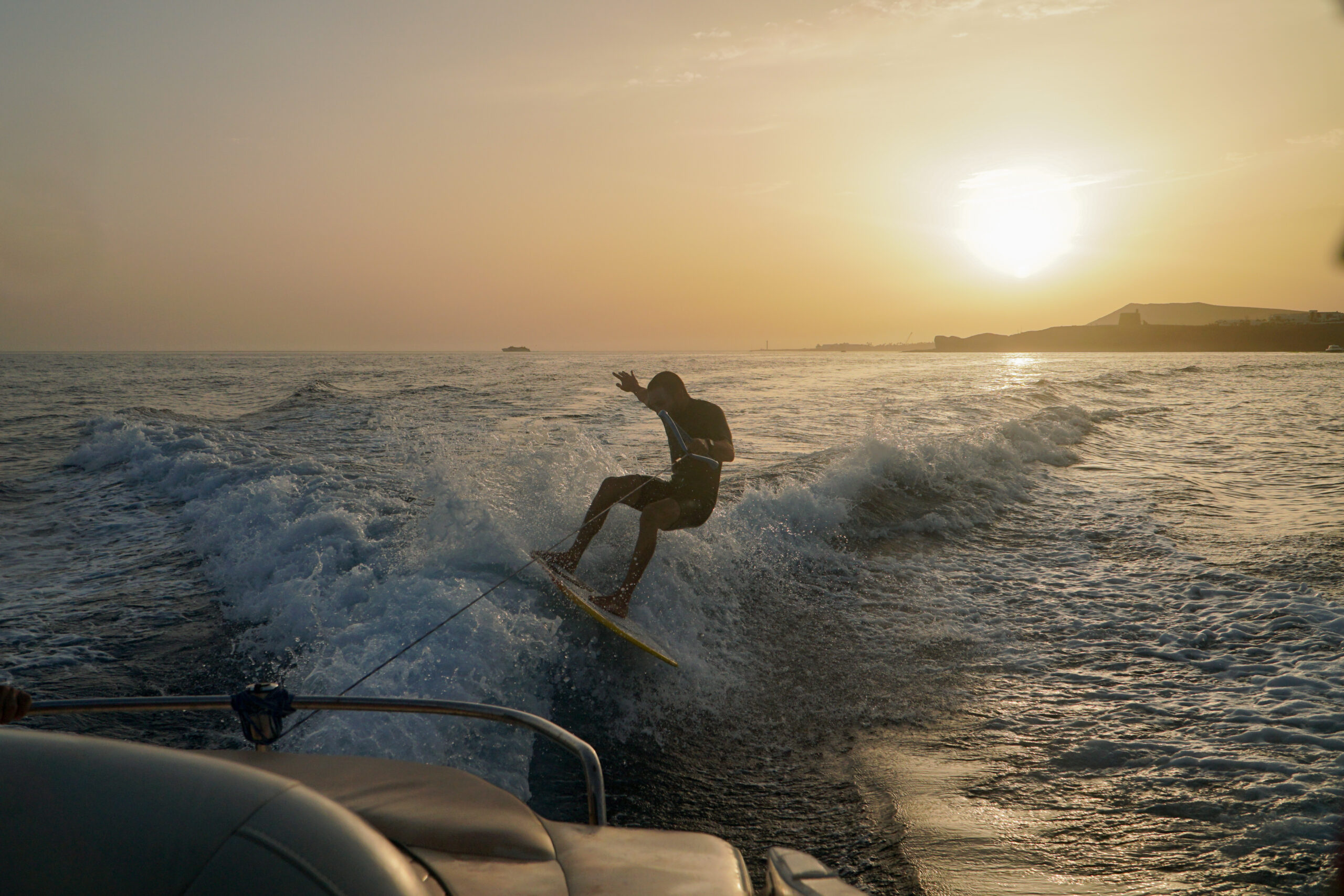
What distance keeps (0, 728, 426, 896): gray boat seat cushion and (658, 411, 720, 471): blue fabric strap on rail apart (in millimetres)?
5530

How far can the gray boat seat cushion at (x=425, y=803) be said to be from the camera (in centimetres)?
165

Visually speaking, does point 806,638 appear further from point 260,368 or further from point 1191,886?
point 260,368

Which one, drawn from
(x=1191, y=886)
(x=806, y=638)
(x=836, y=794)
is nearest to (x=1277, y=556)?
(x=806, y=638)

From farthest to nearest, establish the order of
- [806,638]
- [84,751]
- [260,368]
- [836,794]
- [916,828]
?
1. [260,368]
2. [806,638]
3. [836,794]
4. [916,828]
5. [84,751]

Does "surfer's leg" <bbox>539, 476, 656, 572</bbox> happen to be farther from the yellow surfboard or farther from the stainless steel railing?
the stainless steel railing

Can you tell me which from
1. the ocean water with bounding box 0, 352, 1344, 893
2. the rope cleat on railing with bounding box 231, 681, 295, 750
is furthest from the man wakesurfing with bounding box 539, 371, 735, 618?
the rope cleat on railing with bounding box 231, 681, 295, 750

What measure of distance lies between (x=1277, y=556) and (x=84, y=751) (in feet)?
34.3

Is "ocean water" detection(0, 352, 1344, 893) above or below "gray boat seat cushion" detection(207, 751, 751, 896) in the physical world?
below

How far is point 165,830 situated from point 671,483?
226 inches

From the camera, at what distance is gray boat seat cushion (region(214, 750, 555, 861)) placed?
165cm

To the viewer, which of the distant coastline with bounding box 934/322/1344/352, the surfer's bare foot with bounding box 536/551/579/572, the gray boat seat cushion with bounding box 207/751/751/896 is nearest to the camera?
the gray boat seat cushion with bounding box 207/751/751/896

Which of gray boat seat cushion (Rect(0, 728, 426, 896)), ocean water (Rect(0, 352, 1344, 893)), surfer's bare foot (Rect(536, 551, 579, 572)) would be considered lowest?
ocean water (Rect(0, 352, 1344, 893))

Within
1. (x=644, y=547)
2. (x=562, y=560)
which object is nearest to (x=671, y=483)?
(x=644, y=547)

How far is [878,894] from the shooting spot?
3289mm
